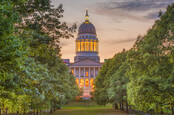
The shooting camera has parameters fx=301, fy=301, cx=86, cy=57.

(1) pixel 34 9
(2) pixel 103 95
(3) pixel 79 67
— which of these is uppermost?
(3) pixel 79 67

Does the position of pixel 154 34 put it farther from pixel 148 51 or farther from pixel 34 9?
pixel 34 9

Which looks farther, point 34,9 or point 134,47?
point 134,47

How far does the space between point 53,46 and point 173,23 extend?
397 inches

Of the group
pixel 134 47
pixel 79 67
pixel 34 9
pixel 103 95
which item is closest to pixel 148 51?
pixel 134 47

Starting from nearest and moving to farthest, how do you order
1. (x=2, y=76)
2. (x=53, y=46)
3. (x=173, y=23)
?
(x=2, y=76) < (x=53, y=46) < (x=173, y=23)

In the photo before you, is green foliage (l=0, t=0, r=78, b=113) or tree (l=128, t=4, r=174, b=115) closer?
green foliage (l=0, t=0, r=78, b=113)

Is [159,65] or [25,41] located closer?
[25,41]

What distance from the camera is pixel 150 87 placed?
76.5ft

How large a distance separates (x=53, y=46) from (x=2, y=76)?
5603 millimetres

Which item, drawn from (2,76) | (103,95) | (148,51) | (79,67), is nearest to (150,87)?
(148,51)

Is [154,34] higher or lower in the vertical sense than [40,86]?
higher

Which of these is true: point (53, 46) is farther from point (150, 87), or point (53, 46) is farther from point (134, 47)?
point (134, 47)

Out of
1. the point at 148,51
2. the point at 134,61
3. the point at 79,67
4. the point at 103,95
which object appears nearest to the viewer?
the point at 148,51

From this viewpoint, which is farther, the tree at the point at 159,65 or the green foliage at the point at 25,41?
the tree at the point at 159,65
